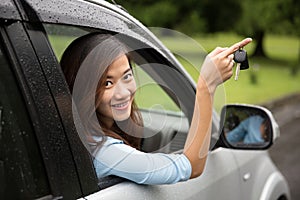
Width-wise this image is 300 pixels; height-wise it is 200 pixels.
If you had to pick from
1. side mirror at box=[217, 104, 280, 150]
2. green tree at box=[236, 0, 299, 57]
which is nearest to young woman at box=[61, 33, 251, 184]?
side mirror at box=[217, 104, 280, 150]

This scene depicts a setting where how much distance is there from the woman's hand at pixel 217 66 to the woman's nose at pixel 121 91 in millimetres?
288

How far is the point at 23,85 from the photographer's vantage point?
1.77 metres

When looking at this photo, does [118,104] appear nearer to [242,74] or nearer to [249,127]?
[249,127]

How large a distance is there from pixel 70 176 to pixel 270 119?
1439 millimetres

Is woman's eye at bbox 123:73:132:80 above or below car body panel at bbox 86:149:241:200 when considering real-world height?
above

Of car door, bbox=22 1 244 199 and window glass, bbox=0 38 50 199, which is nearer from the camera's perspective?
window glass, bbox=0 38 50 199

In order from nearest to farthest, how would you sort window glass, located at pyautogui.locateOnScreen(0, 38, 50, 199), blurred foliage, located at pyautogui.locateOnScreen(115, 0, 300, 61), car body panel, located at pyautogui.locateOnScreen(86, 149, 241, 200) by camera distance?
window glass, located at pyautogui.locateOnScreen(0, 38, 50, 199) < car body panel, located at pyautogui.locateOnScreen(86, 149, 241, 200) < blurred foliage, located at pyautogui.locateOnScreen(115, 0, 300, 61)

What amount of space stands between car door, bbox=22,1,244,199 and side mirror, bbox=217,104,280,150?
0.16 metres

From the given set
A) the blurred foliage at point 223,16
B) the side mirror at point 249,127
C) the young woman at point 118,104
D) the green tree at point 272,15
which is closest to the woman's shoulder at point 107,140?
the young woman at point 118,104

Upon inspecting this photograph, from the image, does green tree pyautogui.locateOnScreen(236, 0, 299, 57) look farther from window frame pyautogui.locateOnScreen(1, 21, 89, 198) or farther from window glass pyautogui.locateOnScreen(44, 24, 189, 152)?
window frame pyautogui.locateOnScreen(1, 21, 89, 198)

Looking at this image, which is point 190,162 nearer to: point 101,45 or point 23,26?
point 101,45

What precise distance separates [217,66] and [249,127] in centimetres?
110

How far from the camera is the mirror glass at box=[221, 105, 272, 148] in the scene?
9.83ft

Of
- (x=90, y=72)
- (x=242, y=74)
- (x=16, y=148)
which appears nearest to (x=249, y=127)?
(x=90, y=72)
